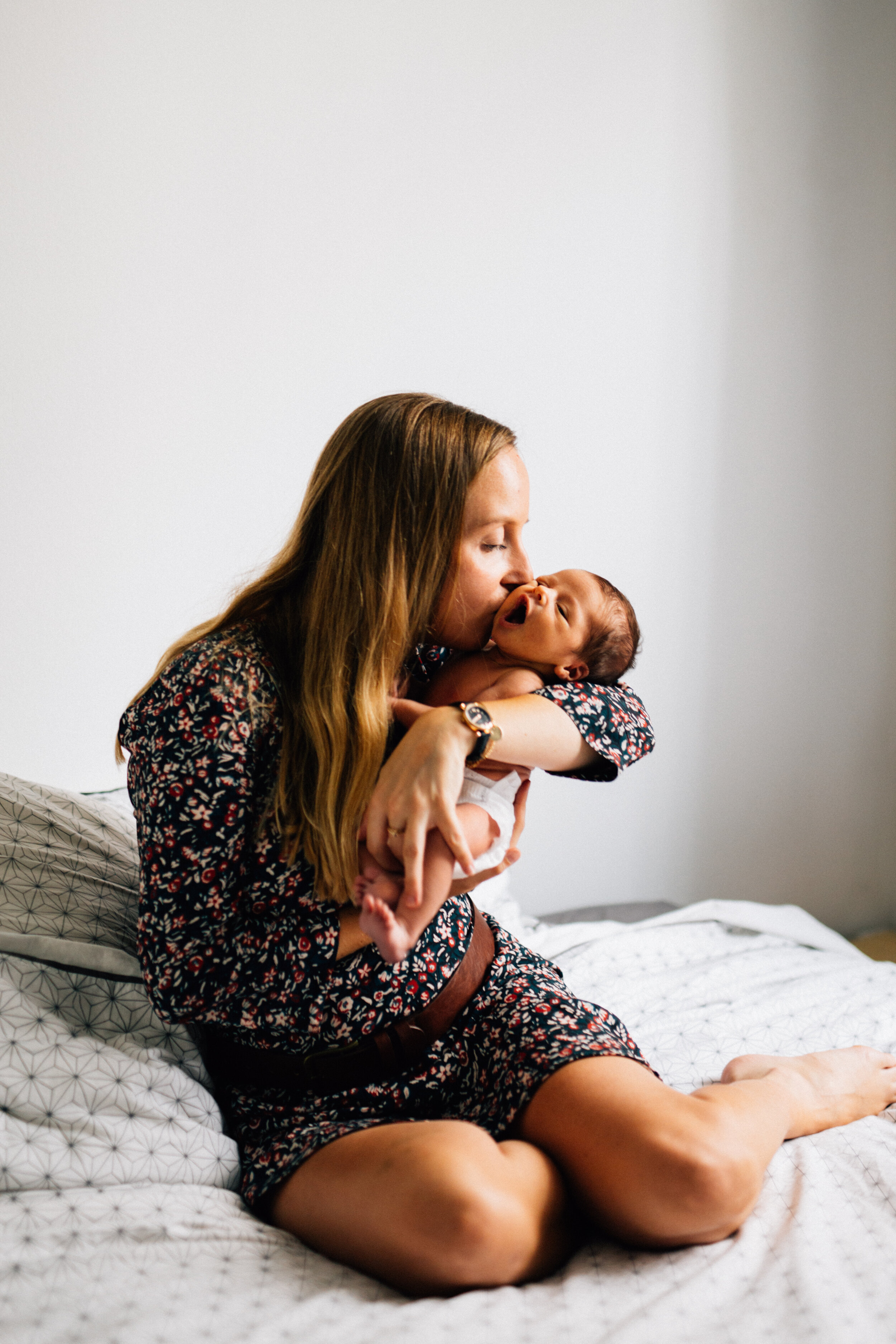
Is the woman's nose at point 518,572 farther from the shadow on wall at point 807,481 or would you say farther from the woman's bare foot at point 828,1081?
the shadow on wall at point 807,481

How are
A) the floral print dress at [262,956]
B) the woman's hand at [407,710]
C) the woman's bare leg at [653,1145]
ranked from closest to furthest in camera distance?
the woman's bare leg at [653,1145] → the floral print dress at [262,956] → the woman's hand at [407,710]

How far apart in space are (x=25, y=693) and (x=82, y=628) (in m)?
0.15

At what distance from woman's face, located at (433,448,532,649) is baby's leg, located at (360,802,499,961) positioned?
0.25 meters

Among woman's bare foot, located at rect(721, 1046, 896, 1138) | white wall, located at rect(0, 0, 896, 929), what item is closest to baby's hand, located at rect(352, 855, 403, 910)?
woman's bare foot, located at rect(721, 1046, 896, 1138)

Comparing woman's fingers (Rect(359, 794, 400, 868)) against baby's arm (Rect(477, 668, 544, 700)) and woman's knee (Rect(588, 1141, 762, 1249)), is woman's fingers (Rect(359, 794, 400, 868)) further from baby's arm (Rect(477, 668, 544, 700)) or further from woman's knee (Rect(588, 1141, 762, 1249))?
woman's knee (Rect(588, 1141, 762, 1249))

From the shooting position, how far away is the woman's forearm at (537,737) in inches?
39.8

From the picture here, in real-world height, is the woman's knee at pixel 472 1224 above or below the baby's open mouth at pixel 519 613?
below

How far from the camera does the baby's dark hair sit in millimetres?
1226

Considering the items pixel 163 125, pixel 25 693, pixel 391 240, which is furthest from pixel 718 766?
pixel 163 125

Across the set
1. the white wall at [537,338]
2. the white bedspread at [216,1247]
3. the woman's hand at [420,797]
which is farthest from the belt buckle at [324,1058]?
the white wall at [537,338]

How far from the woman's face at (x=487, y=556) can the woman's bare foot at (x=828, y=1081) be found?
0.63 m

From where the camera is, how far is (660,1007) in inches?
58.8

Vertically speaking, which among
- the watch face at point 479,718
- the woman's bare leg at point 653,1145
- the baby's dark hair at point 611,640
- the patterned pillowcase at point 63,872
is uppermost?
the baby's dark hair at point 611,640

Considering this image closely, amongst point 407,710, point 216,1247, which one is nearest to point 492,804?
point 407,710
